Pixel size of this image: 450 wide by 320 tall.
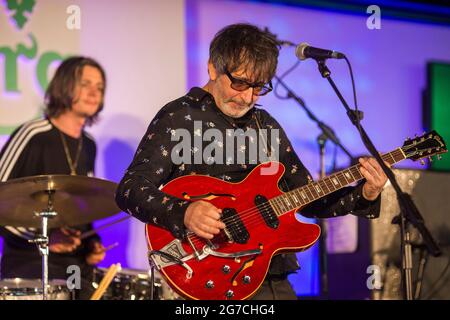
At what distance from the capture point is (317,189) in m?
→ 3.55

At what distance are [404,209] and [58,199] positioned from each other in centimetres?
217

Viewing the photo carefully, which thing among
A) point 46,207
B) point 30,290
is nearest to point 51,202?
point 46,207

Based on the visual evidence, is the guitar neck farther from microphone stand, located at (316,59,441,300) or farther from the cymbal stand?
the cymbal stand

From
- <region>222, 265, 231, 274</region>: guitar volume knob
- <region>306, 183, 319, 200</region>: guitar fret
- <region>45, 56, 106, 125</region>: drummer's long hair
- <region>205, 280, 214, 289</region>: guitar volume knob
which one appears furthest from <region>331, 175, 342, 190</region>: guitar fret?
<region>45, 56, 106, 125</region>: drummer's long hair

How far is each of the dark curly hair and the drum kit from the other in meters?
1.10

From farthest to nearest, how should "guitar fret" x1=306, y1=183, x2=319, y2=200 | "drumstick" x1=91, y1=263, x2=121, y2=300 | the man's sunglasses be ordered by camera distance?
"drumstick" x1=91, y1=263, x2=121, y2=300 → "guitar fret" x1=306, y1=183, x2=319, y2=200 → the man's sunglasses

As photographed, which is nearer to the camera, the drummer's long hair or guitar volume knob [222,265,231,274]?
guitar volume knob [222,265,231,274]

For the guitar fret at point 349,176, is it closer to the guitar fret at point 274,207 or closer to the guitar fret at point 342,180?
the guitar fret at point 342,180

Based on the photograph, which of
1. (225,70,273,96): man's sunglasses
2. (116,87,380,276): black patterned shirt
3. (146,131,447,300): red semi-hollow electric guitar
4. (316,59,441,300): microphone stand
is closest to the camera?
(316,59,441,300): microphone stand

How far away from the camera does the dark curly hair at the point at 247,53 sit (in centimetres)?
341

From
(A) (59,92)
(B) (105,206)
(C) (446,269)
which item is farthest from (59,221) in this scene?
(C) (446,269)

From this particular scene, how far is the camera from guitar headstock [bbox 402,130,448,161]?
3.58m

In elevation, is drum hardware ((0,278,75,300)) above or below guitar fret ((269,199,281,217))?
below
